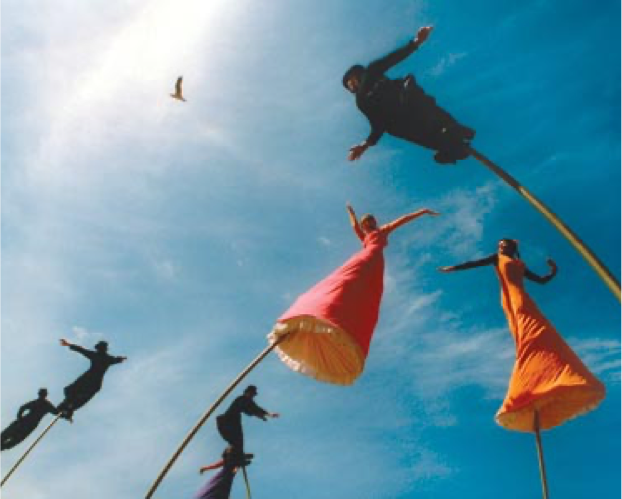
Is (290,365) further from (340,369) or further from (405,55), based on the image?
(405,55)

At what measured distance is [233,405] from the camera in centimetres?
891

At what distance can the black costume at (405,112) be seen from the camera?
4207 mm

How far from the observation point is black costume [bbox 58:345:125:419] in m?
9.80

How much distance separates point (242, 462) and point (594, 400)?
4.47m

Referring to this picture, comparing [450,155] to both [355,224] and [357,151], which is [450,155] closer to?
[357,151]

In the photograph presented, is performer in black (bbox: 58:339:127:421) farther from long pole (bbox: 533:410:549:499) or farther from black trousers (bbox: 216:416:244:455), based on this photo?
long pole (bbox: 533:410:549:499)

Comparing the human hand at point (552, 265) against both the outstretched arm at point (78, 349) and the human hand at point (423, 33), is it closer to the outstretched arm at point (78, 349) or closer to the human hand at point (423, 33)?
the human hand at point (423, 33)

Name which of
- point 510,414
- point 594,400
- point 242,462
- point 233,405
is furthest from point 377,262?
point 233,405

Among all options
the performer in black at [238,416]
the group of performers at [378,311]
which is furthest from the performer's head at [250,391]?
the group of performers at [378,311]

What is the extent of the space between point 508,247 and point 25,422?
29.5 ft

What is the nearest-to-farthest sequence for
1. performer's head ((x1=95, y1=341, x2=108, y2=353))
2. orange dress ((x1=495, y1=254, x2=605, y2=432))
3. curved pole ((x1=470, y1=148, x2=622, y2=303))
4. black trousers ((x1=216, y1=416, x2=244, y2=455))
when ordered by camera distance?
1. curved pole ((x1=470, y1=148, x2=622, y2=303))
2. orange dress ((x1=495, y1=254, x2=605, y2=432))
3. black trousers ((x1=216, y1=416, x2=244, y2=455))
4. performer's head ((x1=95, y1=341, x2=108, y2=353))

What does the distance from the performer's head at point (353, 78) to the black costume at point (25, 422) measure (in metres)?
8.39

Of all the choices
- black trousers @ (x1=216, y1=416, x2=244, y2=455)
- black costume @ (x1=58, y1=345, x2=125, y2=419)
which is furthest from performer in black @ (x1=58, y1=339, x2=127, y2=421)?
black trousers @ (x1=216, y1=416, x2=244, y2=455)

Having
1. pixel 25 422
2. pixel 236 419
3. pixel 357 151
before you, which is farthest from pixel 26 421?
pixel 357 151
